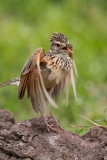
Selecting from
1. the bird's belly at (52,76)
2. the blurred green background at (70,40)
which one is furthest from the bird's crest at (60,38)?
the blurred green background at (70,40)

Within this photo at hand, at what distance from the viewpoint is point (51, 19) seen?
1556 cm

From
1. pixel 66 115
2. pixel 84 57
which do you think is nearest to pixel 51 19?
pixel 84 57

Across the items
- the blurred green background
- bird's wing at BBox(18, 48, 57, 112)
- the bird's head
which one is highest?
the blurred green background

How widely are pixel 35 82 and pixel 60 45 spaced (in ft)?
2.15

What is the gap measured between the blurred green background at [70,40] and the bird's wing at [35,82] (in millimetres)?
1488

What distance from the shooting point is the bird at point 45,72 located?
6527 mm

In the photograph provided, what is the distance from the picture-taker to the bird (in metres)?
6.53

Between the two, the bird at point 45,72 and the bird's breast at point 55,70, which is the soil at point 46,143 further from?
the bird's breast at point 55,70

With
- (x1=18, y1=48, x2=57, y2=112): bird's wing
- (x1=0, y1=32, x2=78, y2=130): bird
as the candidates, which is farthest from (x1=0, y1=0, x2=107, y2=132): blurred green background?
(x1=18, y1=48, x2=57, y2=112): bird's wing

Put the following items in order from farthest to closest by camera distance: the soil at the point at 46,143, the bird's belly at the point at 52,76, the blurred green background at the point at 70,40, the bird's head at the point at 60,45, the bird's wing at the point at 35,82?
1. the blurred green background at the point at 70,40
2. the bird's head at the point at 60,45
3. the bird's belly at the point at 52,76
4. the bird's wing at the point at 35,82
5. the soil at the point at 46,143

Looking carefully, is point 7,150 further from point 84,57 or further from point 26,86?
point 84,57

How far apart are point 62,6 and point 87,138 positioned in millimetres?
10866

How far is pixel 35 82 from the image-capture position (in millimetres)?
6598

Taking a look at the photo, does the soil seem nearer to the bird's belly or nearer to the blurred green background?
the bird's belly
